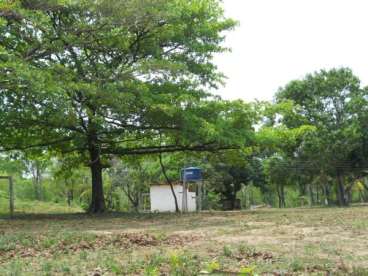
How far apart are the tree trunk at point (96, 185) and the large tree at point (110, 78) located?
0.04m

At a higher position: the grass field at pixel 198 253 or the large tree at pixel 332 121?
the large tree at pixel 332 121

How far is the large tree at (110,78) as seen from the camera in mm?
15125

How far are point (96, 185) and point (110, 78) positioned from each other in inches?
227

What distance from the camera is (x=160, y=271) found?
20.3 ft

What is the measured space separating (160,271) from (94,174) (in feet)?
52.0

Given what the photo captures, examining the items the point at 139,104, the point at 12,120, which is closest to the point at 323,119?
the point at 139,104

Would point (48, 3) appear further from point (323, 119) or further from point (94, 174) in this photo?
point (323, 119)

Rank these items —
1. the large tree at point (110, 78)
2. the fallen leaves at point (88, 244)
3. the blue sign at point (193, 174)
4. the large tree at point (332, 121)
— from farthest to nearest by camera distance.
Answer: the large tree at point (332, 121)
the blue sign at point (193, 174)
the large tree at point (110, 78)
the fallen leaves at point (88, 244)

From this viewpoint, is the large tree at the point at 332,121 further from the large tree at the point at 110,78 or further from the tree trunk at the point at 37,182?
the tree trunk at the point at 37,182

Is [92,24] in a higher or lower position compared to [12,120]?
higher

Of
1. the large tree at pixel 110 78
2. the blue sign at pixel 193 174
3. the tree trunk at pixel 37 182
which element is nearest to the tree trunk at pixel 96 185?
the large tree at pixel 110 78

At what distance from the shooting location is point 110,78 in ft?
55.9

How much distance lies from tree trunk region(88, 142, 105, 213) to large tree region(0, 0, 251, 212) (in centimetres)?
4

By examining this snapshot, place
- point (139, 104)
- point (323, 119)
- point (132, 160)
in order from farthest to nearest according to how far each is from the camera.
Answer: point (323, 119)
point (132, 160)
point (139, 104)
